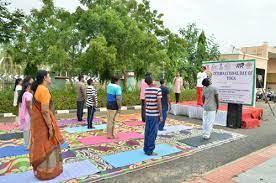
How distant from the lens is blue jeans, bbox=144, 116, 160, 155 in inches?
Result: 234

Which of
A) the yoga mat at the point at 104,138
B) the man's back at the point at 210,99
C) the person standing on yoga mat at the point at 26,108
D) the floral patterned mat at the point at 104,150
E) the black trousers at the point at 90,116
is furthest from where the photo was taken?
the black trousers at the point at 90,116

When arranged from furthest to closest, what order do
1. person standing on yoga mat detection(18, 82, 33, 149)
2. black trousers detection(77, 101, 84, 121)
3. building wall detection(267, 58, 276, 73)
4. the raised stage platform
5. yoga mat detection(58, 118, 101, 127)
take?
building wall detection(267, 58, 276, 73) → the raised stage platform → black trousers detection(77, 101, 84, 121) → yoga mat detection(58, 118, 101, 127) → person standing on yoga mat detection(18, 82, 33, 149)

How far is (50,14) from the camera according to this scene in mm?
14680

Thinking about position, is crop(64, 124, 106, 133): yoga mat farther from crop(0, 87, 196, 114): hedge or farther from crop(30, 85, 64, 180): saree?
crop(0, 87, 196, 114): hedge

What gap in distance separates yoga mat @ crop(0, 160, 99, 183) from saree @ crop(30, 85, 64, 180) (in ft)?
0.57

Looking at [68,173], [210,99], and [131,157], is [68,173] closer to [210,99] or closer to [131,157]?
[131,157]

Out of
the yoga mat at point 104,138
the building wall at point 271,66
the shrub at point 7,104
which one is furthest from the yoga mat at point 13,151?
the building wall at point 271,66

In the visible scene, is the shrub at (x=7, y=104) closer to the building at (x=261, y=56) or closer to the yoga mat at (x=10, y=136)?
the yoga mat at (x=10, y=136)

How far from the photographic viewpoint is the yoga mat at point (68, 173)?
4.50 m

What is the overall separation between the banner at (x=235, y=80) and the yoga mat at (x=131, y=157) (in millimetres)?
4288

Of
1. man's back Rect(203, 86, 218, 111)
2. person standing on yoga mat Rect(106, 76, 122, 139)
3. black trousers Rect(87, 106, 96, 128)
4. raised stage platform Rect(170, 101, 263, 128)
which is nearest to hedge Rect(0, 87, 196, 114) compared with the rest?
raised stage platform Rect(170, 101, 263, 128)

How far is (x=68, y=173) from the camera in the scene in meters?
4.80

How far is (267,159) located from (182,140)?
7.25 feet

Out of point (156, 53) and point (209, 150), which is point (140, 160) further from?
point (156, 53)
